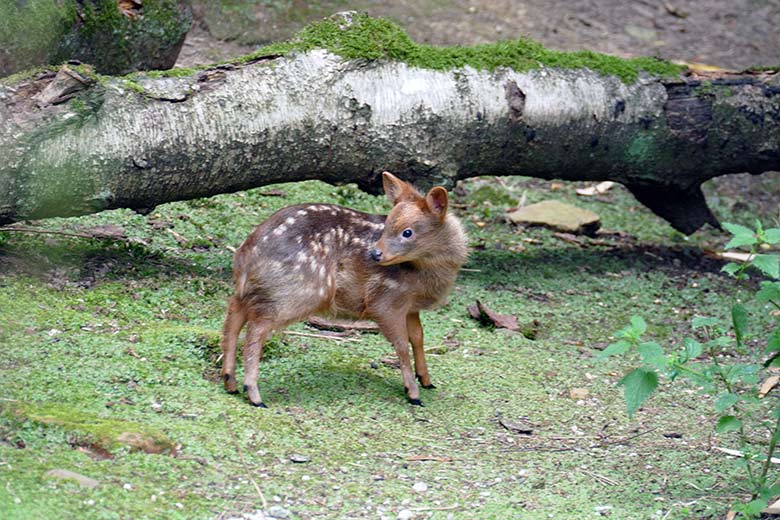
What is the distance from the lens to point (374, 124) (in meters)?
6.68

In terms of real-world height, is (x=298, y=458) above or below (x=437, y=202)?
below

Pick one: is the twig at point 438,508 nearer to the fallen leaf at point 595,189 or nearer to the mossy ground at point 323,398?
the mossy ground at point 323,398

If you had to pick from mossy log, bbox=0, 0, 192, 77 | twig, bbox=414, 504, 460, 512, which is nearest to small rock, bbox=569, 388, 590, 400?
twig, bbox=414, 504, 460, 512

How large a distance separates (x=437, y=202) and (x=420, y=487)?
6.30 feet

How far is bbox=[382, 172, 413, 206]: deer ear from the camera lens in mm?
5910

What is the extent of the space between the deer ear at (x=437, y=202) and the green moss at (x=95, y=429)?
2183 mm

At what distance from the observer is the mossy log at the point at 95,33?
251 inches

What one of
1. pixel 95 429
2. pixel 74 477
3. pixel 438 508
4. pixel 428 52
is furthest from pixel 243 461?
pixel 428 52

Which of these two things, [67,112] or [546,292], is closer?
[67,112]

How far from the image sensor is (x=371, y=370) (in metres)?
5.87

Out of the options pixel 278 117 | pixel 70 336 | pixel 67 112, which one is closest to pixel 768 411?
pixel 278 117

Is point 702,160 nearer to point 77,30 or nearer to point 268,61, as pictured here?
point 268,61

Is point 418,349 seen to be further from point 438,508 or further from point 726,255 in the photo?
point 726,255

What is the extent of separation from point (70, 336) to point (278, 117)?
6.63ft
